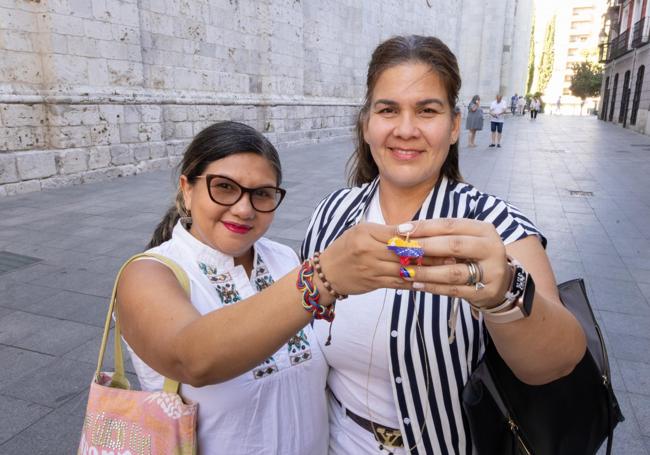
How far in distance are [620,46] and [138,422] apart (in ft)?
117

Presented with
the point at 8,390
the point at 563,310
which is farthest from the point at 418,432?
the point at 8,390

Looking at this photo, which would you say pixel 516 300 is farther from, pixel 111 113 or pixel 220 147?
pixel 111 113

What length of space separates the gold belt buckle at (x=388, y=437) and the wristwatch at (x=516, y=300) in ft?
2.11

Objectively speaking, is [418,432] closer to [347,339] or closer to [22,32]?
[347,339]

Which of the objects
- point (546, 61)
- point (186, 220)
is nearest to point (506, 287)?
point (186, 220)

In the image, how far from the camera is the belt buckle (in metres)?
1.45

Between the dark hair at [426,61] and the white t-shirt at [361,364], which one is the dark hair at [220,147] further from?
the white t-shirt at [361,364]

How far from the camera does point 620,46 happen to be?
29.7 meters

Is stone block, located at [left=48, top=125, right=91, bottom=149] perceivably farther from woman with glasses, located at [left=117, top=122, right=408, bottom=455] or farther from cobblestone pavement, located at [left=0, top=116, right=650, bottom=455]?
woman with glasses, located at [left=117, top=122, right=408, bottom=455]

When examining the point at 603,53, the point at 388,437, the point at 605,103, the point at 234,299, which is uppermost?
the point at 603,53

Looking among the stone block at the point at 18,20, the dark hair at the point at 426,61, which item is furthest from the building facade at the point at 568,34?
the dark hair at the point at 426,61

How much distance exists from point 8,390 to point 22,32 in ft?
22.3

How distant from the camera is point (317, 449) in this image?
1.49m

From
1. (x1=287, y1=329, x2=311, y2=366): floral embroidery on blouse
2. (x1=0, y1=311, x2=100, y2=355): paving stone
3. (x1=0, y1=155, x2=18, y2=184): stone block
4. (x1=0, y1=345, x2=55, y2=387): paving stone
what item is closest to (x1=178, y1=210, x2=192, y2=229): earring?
(x1=287, y1=329, x2=311, y2=366): floral embroidery on blouse
